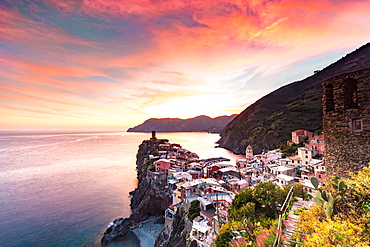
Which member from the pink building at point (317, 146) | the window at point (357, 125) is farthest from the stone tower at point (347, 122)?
the pink building at point (317, 146)

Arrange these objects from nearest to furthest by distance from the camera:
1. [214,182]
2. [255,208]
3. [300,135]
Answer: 1. [255,208]
2. [214,182]
3. [300,135]

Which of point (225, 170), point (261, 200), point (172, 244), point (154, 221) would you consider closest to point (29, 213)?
point (154, 221)

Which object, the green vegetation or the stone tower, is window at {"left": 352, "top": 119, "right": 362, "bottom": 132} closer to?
the stone tower

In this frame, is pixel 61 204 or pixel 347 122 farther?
pixel 61 204

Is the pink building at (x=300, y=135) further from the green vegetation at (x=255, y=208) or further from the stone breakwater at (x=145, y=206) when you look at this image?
the green vegetation at (x=255, y=208)

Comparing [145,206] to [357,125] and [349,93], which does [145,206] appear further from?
[349,93]

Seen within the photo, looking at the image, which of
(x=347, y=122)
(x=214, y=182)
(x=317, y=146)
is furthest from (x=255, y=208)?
(x=317, y=146)
